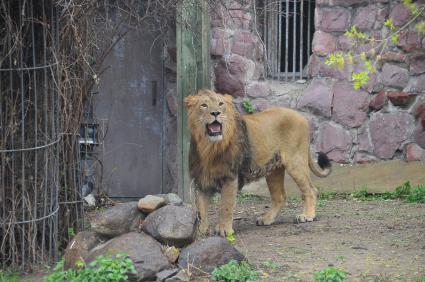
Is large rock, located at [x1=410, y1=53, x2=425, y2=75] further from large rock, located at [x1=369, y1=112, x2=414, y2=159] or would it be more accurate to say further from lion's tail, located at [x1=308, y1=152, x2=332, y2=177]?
lion's tail, located at [x1=308, y1=152, x2=332, y2=177]

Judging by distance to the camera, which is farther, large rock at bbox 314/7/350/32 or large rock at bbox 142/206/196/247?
large rock at bbox 314/7/350/32

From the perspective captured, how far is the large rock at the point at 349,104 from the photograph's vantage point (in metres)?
11.3

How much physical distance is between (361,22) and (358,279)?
4453 millimetres

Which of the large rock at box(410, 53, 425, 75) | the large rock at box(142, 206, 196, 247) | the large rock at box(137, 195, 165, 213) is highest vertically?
the large rock at box(410, 53, 425, 75)

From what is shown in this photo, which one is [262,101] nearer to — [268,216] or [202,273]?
[268,216]

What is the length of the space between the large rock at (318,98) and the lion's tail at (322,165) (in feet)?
3.85

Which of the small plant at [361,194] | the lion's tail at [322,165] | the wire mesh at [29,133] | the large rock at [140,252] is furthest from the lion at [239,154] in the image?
the large rock at [140,252]

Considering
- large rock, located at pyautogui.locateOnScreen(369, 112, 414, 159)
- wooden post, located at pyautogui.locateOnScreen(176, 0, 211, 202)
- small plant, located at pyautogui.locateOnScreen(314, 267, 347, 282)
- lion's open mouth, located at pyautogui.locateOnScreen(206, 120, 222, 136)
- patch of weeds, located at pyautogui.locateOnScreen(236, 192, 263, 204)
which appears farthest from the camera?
patch of weeds, located at pyautogui.locateOnScreen(236, 192, 263, 204)

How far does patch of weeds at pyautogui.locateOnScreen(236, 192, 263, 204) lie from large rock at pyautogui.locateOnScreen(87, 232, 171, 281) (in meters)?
3.83

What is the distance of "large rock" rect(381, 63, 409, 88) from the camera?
1112 centimetres

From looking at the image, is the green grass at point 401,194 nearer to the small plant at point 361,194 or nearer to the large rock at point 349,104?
the small plant at point 361,194

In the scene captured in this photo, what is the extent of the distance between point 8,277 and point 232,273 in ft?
6.17

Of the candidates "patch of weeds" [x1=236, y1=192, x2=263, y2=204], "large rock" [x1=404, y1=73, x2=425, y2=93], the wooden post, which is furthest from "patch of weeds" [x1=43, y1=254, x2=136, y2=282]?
"large rock" [x1=404, y1=73, x2=425, y2=93]

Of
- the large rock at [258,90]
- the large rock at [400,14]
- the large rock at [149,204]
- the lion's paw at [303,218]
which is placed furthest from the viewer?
the large rock at [258,90]
